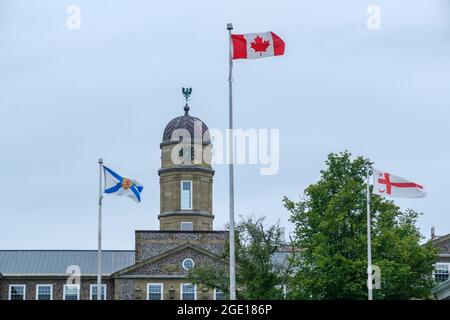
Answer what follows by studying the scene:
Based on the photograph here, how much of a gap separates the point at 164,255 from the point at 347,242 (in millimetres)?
32594

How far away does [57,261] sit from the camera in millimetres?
104062

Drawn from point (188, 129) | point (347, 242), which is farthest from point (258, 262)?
point (188, 129)

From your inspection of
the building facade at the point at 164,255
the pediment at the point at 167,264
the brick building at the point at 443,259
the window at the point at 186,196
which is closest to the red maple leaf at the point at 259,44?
the brick building at the point at 443,259

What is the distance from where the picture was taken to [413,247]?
7125 centimetres

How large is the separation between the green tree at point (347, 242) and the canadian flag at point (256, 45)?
90.8ft

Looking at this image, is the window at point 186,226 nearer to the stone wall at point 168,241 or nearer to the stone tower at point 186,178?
the stone tower at point 186,178

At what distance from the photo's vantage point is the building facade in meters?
97.6

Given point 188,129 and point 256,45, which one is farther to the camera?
point 188,129

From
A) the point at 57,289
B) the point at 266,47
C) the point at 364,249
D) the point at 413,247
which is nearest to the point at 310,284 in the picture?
the point at 364,249

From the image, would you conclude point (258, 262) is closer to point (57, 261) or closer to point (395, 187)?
point (395, 187)
